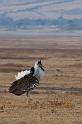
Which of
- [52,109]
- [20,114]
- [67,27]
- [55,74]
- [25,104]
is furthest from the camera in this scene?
[67,27]

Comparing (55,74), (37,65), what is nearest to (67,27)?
(55,74)

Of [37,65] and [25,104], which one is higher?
[37,65]

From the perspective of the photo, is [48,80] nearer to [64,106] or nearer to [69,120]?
[64,106]

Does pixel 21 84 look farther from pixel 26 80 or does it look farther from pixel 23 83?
pixel 26 80

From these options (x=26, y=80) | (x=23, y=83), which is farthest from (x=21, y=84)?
(x=26, y=80)

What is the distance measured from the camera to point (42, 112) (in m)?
13.9

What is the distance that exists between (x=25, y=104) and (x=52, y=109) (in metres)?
1.32

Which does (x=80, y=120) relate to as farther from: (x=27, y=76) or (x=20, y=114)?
(x=27, y=76)

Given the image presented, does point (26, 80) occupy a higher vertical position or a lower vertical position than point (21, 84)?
higher

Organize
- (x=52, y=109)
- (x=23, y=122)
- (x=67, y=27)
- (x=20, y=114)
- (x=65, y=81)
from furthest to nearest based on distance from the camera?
1. (x=67, y=27)
2. (x=65, y=81)
3. (x=52, y=109)
4. (x=20, y=114)
5. (x=23, y=122)

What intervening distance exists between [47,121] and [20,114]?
1.29 m

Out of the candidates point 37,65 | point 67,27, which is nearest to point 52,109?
point 37,65

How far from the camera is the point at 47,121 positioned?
1240 centimetres

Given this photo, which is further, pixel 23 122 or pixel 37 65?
pixel 37 65
